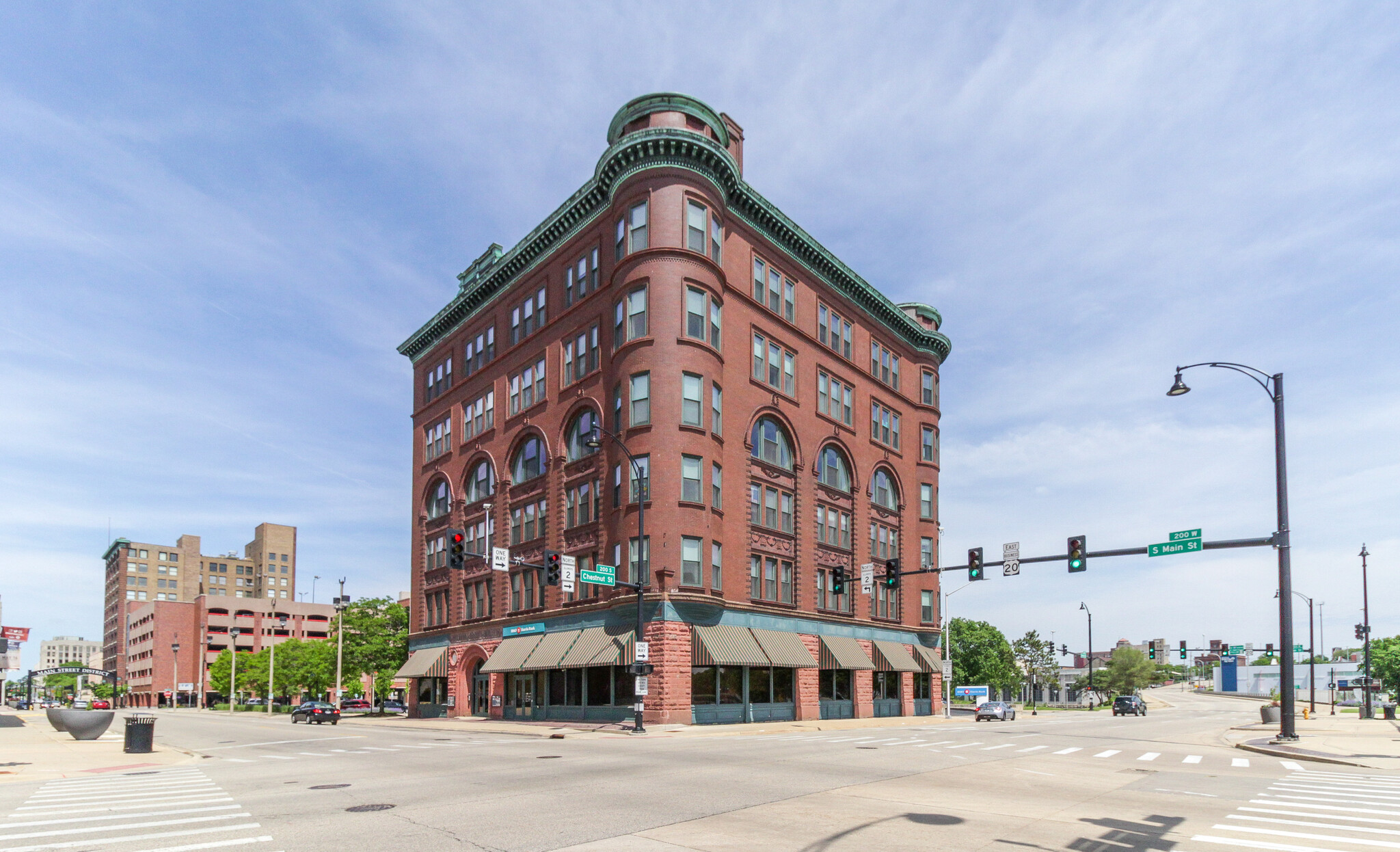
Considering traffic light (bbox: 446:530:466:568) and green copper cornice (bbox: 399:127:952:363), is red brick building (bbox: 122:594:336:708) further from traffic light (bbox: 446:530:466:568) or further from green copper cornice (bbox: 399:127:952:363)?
traffic light (bbox: 446:530:466:568)

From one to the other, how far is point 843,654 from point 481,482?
80.9 ft

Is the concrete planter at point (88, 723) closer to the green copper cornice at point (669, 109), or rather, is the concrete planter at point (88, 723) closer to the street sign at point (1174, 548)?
the green copper cornice at point (669, 109)

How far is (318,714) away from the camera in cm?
5862

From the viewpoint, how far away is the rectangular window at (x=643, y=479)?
43188 millimetres

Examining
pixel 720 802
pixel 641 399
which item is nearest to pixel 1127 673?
pixel 641 399

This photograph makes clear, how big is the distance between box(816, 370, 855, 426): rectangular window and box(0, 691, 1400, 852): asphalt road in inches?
1192

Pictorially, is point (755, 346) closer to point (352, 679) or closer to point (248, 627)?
point (352, 679)

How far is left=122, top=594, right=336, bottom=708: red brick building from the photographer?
15938cm

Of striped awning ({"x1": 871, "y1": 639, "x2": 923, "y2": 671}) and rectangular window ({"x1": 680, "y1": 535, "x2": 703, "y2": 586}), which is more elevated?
rectangular window ({"x1": 680, "y1": 535, "x2": 703, "y2": 586})

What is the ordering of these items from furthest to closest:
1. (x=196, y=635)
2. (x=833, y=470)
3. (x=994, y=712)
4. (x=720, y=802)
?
(x=196, y=635) < (x=994, y=712) < (x=833, y=470) < (x=720, y=802)

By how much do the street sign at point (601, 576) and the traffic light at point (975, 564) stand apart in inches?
561

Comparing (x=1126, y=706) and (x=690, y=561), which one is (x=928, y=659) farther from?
(x=690, y=561)

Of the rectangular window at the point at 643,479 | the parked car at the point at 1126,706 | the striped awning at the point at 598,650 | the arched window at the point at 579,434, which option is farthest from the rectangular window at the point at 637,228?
the parked car at the point at 1126,706

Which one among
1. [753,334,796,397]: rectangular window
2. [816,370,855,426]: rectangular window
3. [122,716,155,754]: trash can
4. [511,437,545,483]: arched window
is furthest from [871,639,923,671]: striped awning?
[122,716,155,754]: trash can
